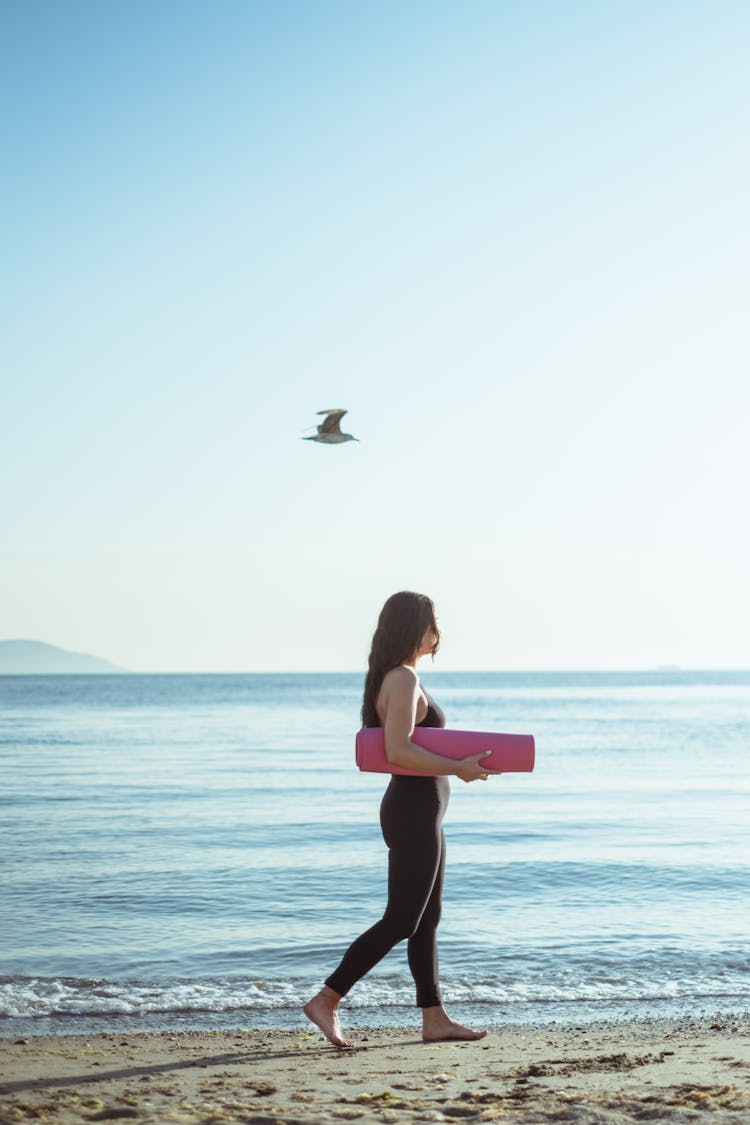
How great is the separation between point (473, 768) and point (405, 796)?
326mm

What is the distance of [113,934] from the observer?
8117 mm

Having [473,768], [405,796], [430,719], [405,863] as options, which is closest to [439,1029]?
[405,863]

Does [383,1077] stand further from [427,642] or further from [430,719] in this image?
[427,642]

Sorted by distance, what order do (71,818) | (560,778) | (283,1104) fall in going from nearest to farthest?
(283,1104)
(71,818)
(560,778)

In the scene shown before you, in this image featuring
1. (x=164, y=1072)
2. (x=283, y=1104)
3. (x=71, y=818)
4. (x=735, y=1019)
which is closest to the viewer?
(x=283, y=1104)

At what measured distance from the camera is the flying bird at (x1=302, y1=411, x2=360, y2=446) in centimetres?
734

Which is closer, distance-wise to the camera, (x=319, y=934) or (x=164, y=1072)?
(x=164, y=1072)

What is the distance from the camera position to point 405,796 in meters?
4.83

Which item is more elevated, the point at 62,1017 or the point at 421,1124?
the point at 421,1124

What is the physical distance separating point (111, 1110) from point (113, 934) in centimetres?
451

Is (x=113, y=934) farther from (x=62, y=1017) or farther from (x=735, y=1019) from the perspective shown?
(x=735, y=1019)

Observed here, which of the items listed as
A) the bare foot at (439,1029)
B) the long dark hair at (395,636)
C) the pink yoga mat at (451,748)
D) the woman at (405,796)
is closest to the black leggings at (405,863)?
the woman at (405,796)

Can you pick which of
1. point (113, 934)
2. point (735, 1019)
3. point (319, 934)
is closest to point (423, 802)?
point (735, 1019)

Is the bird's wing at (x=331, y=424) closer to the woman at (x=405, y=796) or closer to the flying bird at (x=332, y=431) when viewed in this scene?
the flying bird at (x=332, y=431)
